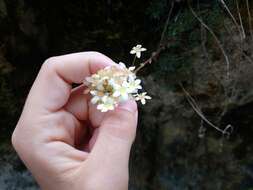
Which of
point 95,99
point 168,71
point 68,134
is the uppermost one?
point 95,99

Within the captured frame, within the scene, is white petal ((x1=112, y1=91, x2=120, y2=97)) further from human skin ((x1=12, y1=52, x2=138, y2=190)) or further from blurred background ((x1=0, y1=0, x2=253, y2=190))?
blurred background ((x1=0, y1=0, x2=253, y2=190))

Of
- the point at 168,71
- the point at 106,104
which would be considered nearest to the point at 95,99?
the point at 106,104

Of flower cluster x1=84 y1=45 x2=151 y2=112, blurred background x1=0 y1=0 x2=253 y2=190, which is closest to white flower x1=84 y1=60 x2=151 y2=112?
flower cluster x1=84 y1=45 x2=151 y2=112

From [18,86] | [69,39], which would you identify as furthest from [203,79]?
[18,86]

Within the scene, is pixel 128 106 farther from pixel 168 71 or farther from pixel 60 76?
pixel 168 71

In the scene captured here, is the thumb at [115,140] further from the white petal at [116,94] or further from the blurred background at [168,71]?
the blurred background at [168,71]

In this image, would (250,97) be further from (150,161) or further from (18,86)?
(18,86)

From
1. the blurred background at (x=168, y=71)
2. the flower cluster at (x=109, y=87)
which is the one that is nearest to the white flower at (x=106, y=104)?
the flower cluster at (x=109, y=87)
